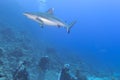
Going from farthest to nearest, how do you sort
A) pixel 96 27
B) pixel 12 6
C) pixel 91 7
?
1. pixel 91 7
2. pixel 96 27
3. pixel 12 6

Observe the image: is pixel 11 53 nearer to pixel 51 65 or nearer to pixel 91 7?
pixel 51 65

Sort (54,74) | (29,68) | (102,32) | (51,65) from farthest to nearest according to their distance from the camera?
(102,32)
(51,65)
(54,74)
(29,68)

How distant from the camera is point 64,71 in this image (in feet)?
42.8

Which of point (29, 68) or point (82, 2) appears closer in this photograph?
point (29, 68)

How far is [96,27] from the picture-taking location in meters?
177

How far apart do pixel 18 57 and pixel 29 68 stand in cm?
139

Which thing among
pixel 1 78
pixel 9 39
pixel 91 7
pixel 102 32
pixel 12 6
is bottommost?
pixel 1 78

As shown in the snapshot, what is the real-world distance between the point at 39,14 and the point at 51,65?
13.0 meters


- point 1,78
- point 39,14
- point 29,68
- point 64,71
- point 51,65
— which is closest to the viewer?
point 39,14

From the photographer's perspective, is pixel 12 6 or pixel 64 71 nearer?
pixel 64 71

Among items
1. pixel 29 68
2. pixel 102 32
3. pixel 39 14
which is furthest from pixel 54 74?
pixel 102 32

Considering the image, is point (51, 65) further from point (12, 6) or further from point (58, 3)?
point (58, 3)

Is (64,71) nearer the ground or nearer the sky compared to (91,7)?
nearer the ground

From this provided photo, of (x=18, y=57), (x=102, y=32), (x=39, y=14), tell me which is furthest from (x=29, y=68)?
(x=102, y=32)
